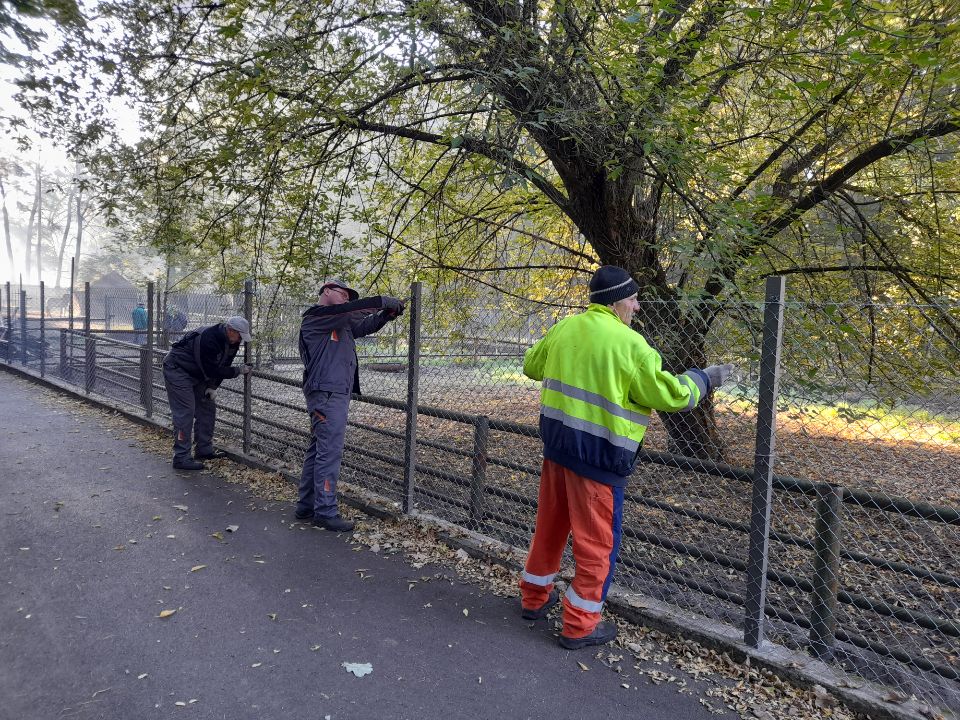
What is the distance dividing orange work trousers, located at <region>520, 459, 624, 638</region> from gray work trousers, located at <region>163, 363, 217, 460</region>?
15.7 feet

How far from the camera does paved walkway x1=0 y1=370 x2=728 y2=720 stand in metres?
2.98

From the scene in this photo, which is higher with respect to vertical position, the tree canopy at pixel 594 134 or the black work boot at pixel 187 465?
the tree canopy at pixel 594 134

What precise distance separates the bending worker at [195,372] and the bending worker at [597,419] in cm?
439

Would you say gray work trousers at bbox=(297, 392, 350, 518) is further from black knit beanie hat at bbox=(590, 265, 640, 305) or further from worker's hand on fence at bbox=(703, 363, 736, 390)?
worker's hand on fence at bbox=(703, 363, 736, 390)

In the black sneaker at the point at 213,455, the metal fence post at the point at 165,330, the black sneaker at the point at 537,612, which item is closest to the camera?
the black sneaker at the point at 537,612

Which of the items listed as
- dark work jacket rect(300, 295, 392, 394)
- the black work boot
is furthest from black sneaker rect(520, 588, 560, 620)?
the black work boot

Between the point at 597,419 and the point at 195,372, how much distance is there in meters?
5.26

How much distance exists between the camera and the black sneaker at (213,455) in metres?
7.27

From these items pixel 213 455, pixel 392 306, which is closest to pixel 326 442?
pixel 392 306

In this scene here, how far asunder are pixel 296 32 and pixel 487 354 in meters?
3.72

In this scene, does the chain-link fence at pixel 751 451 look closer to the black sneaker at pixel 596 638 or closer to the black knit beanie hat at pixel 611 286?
the black sneaker at pixel 596 638

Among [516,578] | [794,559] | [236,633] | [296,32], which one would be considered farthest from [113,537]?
[794,559]

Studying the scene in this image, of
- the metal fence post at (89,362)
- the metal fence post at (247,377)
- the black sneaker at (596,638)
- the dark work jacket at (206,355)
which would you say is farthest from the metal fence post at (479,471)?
the metal fence post at (89,362)

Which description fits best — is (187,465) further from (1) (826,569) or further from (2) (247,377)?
(1) (826,569)
